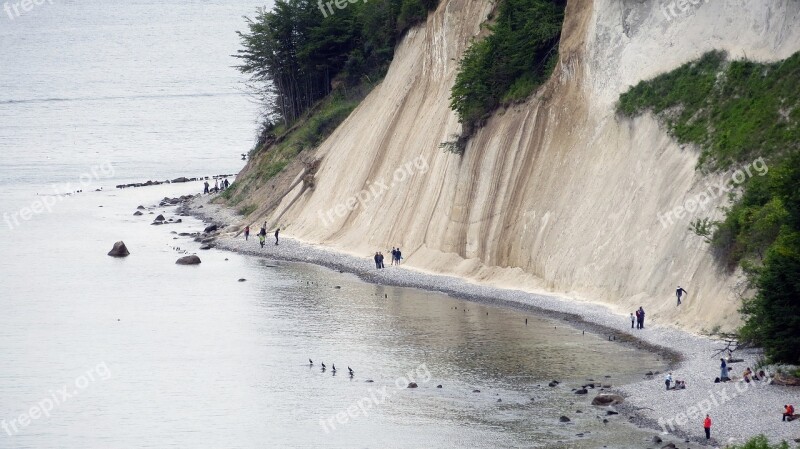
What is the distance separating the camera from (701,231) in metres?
46.1

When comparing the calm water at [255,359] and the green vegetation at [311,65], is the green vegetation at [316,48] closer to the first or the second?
the green vegetation at [311,65]

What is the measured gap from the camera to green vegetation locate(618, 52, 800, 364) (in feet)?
129

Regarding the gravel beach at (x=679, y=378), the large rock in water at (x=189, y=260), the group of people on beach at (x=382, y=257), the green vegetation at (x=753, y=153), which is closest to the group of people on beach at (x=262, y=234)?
the large rock in water at (x=189, y=260)

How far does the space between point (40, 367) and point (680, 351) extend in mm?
22216

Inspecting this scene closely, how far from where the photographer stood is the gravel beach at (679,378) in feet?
118

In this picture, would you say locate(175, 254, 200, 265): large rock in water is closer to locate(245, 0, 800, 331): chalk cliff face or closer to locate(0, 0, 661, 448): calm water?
locate(0, 0, 661, 448): calm water

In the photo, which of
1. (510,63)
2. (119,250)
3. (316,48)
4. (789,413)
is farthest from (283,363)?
(316,48)

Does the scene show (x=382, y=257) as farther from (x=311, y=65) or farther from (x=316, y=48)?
(x=311, y=65)

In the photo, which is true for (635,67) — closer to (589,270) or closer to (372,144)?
(589,270)

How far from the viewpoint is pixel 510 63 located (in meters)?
61.0

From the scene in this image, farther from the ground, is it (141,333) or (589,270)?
(589,270)

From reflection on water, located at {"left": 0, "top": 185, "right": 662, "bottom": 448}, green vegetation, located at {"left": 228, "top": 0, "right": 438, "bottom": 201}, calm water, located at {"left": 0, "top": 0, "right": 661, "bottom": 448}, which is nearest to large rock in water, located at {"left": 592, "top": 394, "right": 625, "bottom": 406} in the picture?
reflection on water, located at {"left": 0, "top": 185, "right": 662, "bottom": 448}

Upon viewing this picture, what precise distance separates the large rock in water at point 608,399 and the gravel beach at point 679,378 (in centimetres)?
28

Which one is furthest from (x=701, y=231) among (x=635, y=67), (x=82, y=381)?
(x=82, y=381)
